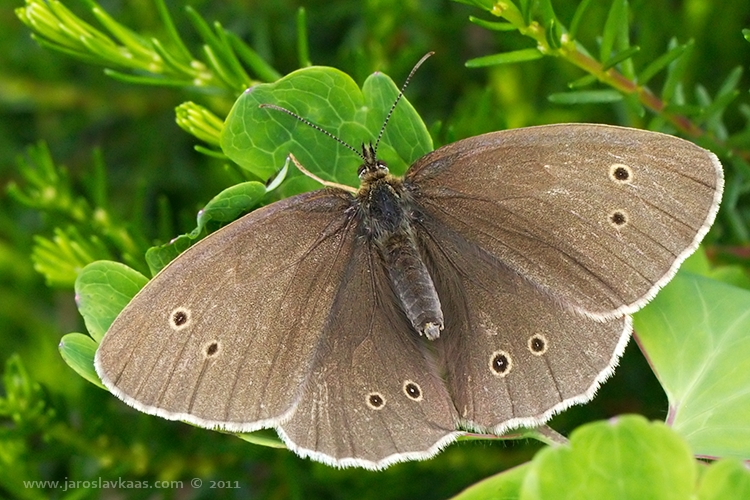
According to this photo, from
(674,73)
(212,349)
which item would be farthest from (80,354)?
(674,73)

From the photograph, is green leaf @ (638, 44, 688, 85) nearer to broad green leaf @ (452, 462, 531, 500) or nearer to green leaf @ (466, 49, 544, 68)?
green leaf @ (466, 49, 544, 68)

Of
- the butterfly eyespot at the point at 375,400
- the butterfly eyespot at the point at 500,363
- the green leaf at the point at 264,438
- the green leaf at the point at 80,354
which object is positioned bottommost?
the butterfly eyespot at the point at 500,363

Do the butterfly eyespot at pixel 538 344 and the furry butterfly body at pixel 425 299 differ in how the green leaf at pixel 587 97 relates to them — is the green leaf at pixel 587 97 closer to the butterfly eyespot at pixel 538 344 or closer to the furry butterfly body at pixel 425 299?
the furry butterfly body at pixel 425 299

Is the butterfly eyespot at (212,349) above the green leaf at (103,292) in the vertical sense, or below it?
below

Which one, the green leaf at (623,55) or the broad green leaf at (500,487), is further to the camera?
the green leaf at (623,55)

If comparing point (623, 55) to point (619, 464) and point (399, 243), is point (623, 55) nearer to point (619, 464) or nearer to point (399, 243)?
point (399, 243)

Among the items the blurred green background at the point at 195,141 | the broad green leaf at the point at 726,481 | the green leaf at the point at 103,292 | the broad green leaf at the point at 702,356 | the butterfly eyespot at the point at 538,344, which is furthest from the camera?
the blurred green background at the point at 195,141

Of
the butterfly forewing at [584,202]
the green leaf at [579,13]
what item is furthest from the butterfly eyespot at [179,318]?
the green leaf at [579,13]

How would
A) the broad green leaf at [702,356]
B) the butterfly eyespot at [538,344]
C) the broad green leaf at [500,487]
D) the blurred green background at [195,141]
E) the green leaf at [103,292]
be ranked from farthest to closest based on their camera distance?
the blurred green background at [195,141] → the butterfly eyespot at [538,344] → the green leaf at [103,292] → the broad green leaf at [702,356] → the broad green leaf at [500,487]
